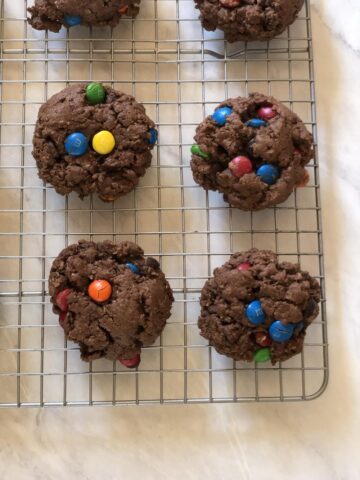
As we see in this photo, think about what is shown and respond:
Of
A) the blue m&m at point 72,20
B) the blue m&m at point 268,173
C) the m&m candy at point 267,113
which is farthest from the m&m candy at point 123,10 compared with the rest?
the blue m&m at point 268,173

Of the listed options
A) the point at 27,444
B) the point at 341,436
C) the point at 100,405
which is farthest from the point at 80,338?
the point at 341,436

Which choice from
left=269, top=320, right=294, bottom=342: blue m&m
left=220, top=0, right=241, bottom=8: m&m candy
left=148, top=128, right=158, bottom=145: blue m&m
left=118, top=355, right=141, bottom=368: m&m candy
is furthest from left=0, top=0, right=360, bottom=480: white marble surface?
left=220, top=0, right=241, bottom=8: m&m candy

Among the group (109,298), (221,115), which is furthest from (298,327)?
(221,115)

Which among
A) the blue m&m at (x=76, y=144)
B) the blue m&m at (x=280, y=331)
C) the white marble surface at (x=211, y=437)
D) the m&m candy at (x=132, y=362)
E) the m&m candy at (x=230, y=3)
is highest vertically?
the m&m candy at (x=230, y=3)

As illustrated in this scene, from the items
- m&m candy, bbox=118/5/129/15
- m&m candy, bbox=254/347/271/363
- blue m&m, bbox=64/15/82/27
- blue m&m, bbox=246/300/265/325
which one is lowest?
m&m candy, bbox=254/347/271/363

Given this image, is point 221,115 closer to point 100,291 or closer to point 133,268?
point 133,268

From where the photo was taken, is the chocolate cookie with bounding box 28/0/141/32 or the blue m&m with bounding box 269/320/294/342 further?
the chocolate cookie with bounding box 28/0/141/32

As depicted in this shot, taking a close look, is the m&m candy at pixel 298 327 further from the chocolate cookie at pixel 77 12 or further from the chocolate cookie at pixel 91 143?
the chocolate cookie at pixel 77 12

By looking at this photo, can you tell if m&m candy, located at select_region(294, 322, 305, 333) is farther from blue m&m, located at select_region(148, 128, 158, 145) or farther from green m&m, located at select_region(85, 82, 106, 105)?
green m&m, located at select_region(85, 82, 106, 105)
